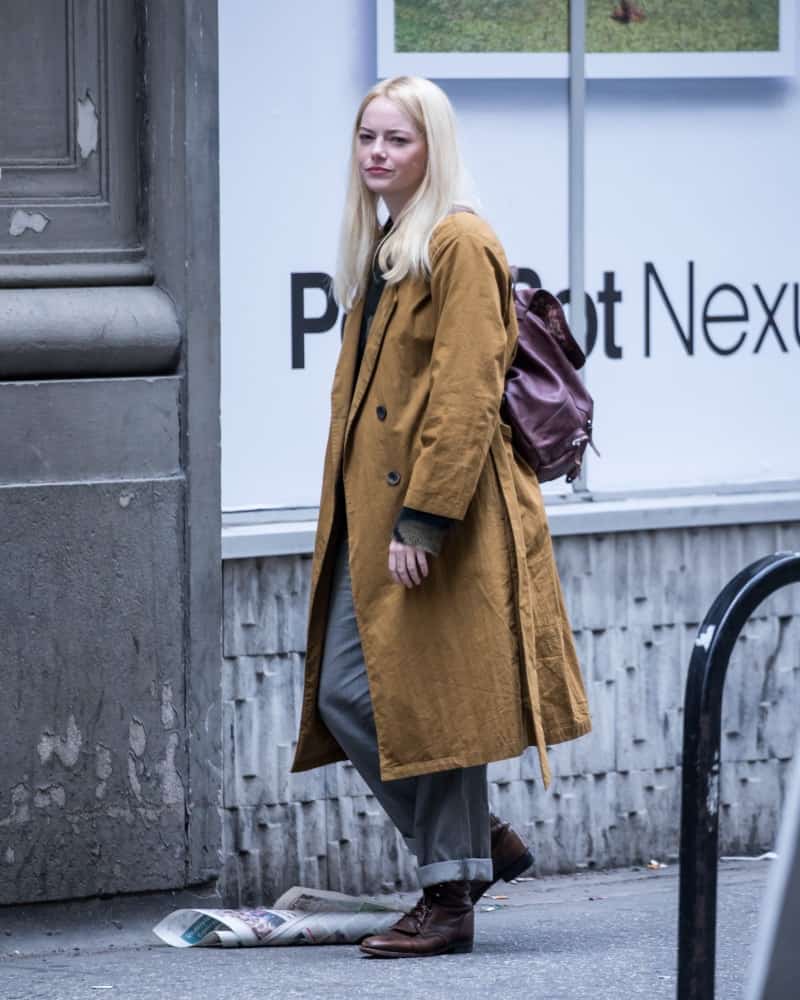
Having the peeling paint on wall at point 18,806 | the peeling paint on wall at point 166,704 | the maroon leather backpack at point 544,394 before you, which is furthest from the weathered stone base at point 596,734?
the maroon leather backpack at point 544,394

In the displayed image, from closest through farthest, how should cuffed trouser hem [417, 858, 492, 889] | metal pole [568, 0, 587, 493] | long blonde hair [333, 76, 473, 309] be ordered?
long blonde hair [333, 76, 473, 309]
cuffed trouser hem [417, 858, 492, 889]
metal pole [568, 0, 587, 493]

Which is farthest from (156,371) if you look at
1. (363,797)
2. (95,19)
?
(363,797)

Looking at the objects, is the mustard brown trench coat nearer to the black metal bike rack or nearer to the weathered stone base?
the weathered stone base

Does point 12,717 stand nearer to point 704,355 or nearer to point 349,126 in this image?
point 349,126

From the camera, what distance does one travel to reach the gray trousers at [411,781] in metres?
4.65

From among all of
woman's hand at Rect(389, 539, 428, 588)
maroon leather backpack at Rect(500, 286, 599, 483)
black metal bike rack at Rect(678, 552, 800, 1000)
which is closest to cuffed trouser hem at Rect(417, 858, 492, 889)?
woman's hand at Rect(389, 539, 428, 588)

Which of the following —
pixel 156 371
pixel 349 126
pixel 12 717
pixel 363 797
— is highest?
pixel 349 126

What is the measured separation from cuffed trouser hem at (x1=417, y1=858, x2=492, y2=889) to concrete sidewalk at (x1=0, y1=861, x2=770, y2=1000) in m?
0.19

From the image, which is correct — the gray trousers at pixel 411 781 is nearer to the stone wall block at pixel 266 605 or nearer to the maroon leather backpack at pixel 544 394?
the maroon leather backpack at pixel 544 394

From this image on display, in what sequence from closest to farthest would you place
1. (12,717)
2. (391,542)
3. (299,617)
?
1. (391,542)
2. (12,717)
3. (299,617)

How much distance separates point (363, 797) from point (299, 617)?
55 cm

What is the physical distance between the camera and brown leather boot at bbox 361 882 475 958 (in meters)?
4.70

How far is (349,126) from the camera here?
5773mm

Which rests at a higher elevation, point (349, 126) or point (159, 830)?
point (349, 126)
